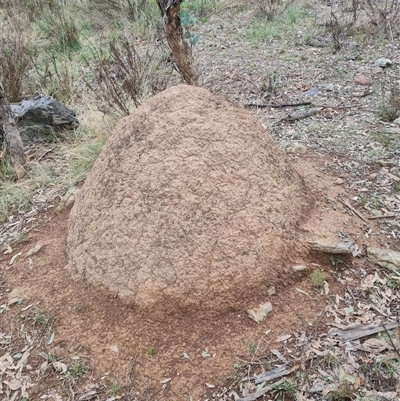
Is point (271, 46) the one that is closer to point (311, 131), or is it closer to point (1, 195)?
point (311, 131)

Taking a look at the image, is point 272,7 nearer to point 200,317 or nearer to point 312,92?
point 312,92

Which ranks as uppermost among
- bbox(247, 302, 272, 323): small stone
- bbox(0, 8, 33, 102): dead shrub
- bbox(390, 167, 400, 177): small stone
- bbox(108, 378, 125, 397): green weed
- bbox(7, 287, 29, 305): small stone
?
bbox(0, 8, 33, 102): dead shrub

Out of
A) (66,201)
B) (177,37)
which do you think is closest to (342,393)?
(66,201)

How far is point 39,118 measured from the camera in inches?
154

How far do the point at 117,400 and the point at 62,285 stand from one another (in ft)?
2.27

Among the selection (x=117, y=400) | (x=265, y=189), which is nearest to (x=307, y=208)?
(x=265, y=189)

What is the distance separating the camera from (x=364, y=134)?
2.98m

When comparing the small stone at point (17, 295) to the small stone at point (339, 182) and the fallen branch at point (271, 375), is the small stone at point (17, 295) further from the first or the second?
the small stone at point (339, 182)

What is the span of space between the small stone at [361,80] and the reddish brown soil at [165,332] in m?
2.40

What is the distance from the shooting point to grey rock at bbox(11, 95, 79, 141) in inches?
154

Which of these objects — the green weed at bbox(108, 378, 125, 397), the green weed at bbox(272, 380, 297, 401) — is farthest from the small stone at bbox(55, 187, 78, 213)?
the green weed at bbox(272, 380, 297, 401)

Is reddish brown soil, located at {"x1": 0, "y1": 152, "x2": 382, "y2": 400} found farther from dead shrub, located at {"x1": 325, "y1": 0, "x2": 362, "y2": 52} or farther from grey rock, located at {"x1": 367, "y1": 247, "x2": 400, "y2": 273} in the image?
dead shrub, located at {"x1": 325, "y1": 0, "x2": 362, "y2": 52}

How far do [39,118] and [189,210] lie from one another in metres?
2.69

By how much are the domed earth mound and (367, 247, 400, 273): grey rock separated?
361 millimetres
